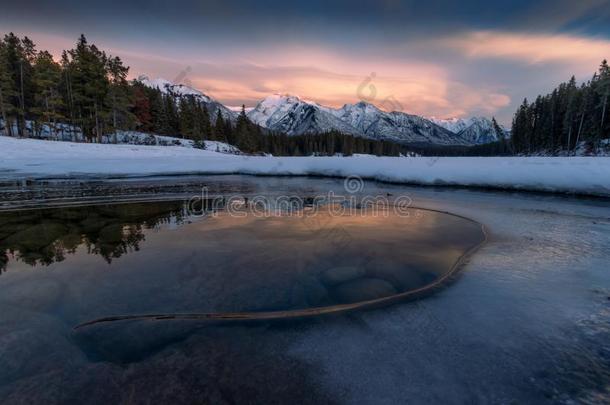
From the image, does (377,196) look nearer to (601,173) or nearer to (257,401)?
(601,173)

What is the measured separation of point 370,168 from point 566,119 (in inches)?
2325

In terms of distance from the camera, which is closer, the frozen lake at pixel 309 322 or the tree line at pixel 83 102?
the frozen lake at pixel 309 322

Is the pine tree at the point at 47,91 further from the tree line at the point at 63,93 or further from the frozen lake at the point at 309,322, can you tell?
the frozen lake at the point at 309,322

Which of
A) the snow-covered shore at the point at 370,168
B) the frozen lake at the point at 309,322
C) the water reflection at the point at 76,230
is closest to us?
the frozen lake at the point at 309,322

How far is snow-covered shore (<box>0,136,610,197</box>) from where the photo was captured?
11680 millimetres

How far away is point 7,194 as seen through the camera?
10.9m

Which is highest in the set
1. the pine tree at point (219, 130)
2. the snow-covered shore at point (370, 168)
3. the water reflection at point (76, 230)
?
the pine tree at point (219, 130)

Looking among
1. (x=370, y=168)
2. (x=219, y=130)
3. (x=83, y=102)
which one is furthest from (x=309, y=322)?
(x=219, y=130)
